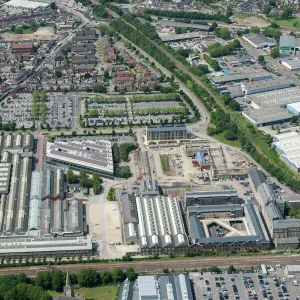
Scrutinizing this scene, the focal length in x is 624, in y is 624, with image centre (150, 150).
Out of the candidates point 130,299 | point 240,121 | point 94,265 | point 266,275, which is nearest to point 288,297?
point 266,275

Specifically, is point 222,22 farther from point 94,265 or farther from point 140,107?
point 94,265

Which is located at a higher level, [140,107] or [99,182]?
[140,107]

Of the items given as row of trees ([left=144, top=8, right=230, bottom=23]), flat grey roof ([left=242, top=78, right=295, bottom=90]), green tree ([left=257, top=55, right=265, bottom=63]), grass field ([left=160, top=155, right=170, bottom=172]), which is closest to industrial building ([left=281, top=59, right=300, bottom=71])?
green tree ([left=257, top=55, right=265, bottom=63])

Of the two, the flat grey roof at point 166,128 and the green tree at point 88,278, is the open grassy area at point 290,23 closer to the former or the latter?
the flat grey roof at point 166,128

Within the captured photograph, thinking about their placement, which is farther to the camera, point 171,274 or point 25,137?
point 25,137

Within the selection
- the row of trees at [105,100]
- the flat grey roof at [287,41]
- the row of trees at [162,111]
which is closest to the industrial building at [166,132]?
the row of trees at [162,111]

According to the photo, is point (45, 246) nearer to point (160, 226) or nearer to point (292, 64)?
point (160, 226)
